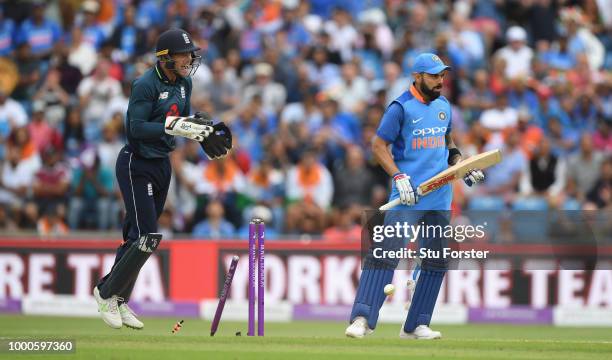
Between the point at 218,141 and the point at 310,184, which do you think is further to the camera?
the point at 310,184

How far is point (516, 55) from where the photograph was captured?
18.8 meters

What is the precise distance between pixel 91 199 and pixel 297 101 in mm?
3661

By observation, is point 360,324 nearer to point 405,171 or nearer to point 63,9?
point 405,171

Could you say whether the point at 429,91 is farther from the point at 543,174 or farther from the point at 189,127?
the point at 543,174

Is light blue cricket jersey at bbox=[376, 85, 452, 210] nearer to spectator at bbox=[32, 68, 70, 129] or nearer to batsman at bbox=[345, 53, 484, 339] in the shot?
batsman at bbox=[345, 53, 484, 339]

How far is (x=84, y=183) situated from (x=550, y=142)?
265 inches

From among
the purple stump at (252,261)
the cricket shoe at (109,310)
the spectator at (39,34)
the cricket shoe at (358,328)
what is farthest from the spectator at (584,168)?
the spectator at (39,34)

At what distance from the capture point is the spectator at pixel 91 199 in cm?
1684

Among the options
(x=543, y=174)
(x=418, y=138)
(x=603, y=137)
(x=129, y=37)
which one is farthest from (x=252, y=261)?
(x=129, y=37)

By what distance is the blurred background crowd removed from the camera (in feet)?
55.1

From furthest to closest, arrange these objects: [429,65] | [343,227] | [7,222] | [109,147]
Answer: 1. [109,147]
2. [7,222]
3. [343,227]
4. [429,65]

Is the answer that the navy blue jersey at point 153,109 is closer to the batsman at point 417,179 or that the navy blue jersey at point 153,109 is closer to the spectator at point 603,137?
the batsman at point 417,179

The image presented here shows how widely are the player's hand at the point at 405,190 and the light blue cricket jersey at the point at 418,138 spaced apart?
0.22 m

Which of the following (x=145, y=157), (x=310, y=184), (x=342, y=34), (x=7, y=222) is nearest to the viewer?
(x=145, y=157)
